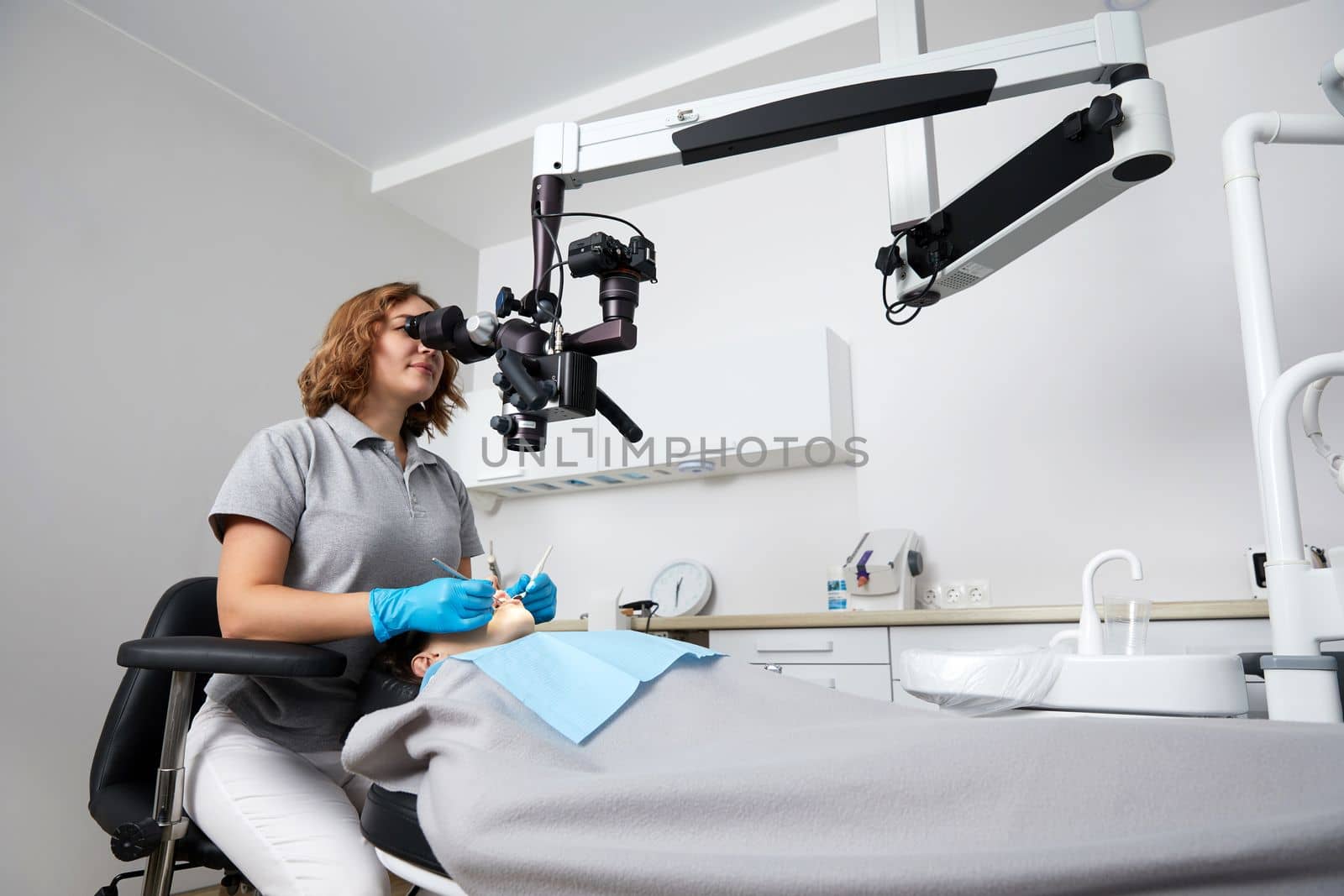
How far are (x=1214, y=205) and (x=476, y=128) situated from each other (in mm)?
2498

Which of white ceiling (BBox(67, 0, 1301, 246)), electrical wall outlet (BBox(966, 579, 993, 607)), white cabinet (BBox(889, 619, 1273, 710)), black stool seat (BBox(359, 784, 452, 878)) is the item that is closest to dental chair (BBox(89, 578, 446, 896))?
black stool seat (BBox(359, 784, 452, 878))

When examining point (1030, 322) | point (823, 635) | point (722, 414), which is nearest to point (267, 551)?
point (823, 635)

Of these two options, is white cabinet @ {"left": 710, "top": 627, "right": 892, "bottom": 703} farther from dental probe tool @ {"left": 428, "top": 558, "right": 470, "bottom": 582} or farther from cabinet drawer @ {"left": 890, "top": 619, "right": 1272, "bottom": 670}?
dental probe tool @ {"left": 428, "top": 558, "right": 470, "bottom": 582}

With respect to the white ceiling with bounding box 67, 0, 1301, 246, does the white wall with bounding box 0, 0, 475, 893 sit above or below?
below

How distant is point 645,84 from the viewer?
2.94 metres

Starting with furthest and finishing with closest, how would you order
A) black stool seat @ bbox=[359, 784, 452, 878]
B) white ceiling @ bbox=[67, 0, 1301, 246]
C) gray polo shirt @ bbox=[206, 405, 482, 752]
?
white ceiling @ bbox=[67, 0, 1301, 246]
gray polo shirt @ bbox=[206, 405, 482, 752]
black stool seat @ bbox=[359, 784, 452, 878]

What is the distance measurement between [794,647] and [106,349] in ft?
7.06

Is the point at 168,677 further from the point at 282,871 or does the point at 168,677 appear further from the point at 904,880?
the point at 904,880

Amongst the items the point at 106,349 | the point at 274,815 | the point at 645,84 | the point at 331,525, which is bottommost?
the point at 274,815

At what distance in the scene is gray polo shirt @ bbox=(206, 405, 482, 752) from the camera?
130 centimetres

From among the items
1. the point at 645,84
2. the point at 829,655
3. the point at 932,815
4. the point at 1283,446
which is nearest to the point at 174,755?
the point at 932,815

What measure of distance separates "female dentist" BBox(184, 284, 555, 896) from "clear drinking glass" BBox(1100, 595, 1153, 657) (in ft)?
2.85

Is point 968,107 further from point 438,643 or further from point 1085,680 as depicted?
point 438,643

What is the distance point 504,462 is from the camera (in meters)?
3.25
